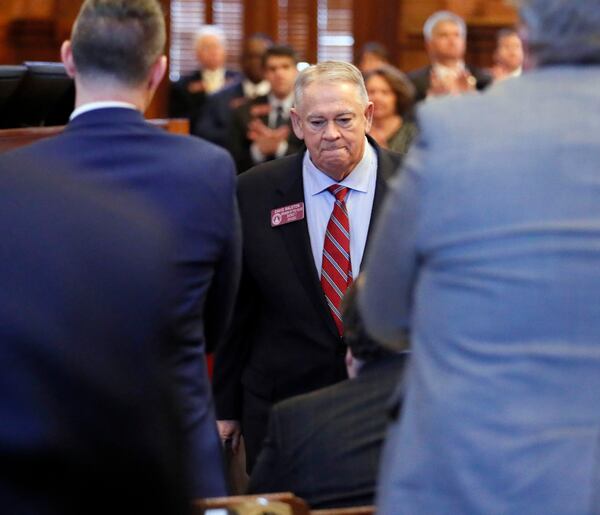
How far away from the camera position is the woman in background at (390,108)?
240 inches

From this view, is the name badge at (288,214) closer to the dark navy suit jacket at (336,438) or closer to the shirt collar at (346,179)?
the shirt collar at (346,179)

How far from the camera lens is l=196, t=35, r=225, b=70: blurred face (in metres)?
10.4

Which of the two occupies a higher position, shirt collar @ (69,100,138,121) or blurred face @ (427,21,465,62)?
shirt collar @ (69,100,138,121)

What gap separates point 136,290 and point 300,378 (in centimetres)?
156

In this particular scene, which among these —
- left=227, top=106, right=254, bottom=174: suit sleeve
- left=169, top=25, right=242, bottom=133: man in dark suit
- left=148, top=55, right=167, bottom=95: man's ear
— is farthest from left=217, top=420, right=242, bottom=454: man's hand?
left=169, top=25, right=242, bottom=133: man in dark suit

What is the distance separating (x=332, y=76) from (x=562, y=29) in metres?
1.68

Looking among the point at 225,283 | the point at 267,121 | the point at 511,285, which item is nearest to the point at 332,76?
the point at 225,283

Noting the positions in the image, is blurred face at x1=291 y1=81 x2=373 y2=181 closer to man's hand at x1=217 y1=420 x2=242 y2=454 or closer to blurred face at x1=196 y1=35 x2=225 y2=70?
man's hand at x1=217 y1=420 x2=242 y2=454

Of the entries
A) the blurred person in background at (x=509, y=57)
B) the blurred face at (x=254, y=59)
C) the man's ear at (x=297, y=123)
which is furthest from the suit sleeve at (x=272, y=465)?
the blurred face at (x=254, y=59)

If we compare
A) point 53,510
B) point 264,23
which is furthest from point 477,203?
point 264,23

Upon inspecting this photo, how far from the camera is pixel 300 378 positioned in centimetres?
338

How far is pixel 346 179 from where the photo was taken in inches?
135

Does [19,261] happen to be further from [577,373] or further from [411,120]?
[411,120]

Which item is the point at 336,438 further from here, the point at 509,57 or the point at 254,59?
the point at 254,59
